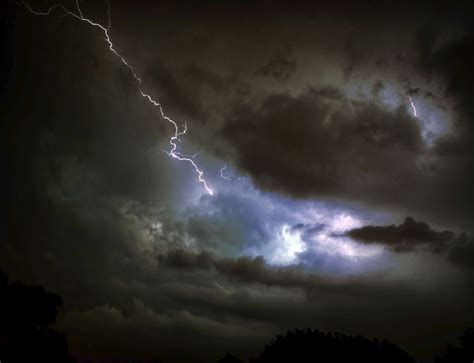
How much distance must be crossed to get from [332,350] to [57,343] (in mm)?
22508

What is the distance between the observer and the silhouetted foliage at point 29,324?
2712 cm

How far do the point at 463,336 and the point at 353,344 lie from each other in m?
9.42

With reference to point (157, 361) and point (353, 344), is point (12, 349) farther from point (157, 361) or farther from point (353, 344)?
point (157, 361)

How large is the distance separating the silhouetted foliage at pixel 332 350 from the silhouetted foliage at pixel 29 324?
19184 millimetres

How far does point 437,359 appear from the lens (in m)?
29.3

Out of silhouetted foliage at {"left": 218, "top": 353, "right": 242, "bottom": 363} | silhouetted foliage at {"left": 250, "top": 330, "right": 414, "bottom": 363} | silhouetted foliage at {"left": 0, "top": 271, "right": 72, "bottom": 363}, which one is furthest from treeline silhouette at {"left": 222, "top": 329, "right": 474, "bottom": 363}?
silhouetted foliage at {"left": 0, "top": 271, "right": 72, "bottom": 363}

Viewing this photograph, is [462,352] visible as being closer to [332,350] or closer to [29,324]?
[332,350]

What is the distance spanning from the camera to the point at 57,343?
28.6m

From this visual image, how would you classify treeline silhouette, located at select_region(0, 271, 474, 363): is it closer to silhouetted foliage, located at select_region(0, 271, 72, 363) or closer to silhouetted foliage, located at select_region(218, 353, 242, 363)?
silhouetted foliage, located at select_region(0, 271, 72, 363)

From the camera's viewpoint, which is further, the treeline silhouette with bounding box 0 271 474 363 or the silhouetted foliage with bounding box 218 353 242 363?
the silhouetted foliage with bounding box 218 353 242 363

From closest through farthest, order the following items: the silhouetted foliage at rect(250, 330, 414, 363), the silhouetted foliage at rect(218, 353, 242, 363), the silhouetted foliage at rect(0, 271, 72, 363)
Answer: the silhouetted foliage at rect(0, 271, 72, 363), the silhouetted foliage at rect(250, 330, 414, 363), the silhouetted foliage at rect(218, 353, 242, 363)

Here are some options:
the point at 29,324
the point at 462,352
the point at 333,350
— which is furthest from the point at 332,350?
the point at 29,324

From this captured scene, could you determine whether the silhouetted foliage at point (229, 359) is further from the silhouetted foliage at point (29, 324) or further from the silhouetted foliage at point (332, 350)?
the silhouetted foliage at point (29, 324)

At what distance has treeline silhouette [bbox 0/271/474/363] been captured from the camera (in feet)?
90.2
